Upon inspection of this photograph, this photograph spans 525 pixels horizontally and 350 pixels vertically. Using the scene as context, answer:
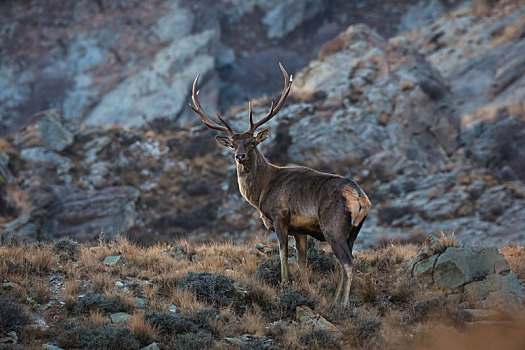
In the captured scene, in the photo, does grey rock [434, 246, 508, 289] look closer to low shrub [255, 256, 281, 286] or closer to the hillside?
the hillside

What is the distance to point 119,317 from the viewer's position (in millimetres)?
6949

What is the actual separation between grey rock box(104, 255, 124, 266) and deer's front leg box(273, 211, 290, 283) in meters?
2.76

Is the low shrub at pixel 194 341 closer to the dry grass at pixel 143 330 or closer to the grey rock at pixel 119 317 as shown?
the dry grass at pixel 143 330

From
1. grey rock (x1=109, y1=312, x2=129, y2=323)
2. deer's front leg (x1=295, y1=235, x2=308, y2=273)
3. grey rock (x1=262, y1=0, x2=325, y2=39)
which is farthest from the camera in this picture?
grey rock (x1=262, y1=0, x2=325, y2=39)

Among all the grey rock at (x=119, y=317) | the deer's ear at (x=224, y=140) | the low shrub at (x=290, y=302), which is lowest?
the low shrub at (x=290, y=302)

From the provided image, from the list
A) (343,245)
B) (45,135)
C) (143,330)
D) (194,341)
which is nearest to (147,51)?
(45,135)

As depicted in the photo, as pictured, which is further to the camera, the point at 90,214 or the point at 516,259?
the point at 90,214

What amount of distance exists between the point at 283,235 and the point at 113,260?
2.97 metres

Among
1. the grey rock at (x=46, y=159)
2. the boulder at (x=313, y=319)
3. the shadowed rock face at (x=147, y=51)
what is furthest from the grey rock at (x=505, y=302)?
the shadowed rock face at (x=147, y=51)

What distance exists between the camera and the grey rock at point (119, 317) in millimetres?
6856

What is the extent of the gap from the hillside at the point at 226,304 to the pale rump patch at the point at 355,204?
4.01 feet

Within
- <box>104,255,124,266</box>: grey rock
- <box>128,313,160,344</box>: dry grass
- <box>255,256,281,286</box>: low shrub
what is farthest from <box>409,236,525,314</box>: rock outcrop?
<box>104,255,124,266</box>: grey rock

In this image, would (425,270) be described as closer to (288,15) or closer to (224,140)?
(224,140)

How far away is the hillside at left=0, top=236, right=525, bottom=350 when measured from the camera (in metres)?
6.43
